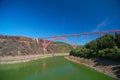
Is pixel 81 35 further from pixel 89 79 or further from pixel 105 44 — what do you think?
pixel 89 79

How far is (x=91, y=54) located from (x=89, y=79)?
31.3ft

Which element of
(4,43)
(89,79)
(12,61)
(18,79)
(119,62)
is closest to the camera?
(89,79)

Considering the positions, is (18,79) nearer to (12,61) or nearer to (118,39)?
(118,39)

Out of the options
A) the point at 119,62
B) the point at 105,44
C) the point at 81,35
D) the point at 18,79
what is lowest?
the point at 18,79

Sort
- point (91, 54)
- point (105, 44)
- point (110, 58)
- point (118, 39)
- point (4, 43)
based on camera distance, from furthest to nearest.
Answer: point (4, 43) < point (91, 54) < point (105, 44) < point (118, 39) < point (110, 58)

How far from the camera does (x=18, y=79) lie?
1112cm

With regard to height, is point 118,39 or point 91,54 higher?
point 118,39

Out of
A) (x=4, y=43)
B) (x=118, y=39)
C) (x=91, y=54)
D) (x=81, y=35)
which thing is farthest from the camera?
(x=81, y=35)

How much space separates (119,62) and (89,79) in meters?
3.60

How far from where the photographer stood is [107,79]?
948 cm

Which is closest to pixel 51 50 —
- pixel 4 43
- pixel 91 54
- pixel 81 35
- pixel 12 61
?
pixel 81 35

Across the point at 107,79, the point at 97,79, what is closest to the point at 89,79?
the point at 97,79

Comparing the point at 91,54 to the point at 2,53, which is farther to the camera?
the point at 2,53

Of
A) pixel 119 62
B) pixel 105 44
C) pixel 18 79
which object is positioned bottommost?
pixel 18 79
